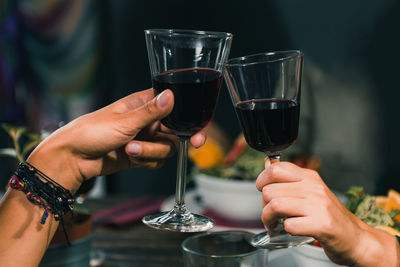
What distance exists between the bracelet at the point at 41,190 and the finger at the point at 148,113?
188 mm

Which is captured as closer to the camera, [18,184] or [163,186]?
[18,184]

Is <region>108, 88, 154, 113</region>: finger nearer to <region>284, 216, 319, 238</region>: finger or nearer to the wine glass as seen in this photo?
the wine glass

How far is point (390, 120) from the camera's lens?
203 centimetres

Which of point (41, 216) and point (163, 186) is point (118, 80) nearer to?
point (163, 186)

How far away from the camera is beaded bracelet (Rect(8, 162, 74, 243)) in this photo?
94cm

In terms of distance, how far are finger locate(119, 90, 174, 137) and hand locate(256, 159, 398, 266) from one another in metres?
0.23

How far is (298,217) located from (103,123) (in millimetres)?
433

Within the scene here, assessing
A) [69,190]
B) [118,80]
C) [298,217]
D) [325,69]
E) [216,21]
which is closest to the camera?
[298,217]

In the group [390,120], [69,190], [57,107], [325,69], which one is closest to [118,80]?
[57,107]

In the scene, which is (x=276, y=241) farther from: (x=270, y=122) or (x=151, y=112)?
(x=151, y=112)

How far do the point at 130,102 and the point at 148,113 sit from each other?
0.57 feet

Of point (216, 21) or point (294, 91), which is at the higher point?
point (216, 21)

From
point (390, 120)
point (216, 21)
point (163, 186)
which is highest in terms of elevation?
point (216, 21)

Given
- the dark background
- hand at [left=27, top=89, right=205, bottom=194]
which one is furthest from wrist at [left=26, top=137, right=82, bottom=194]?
the dark background
